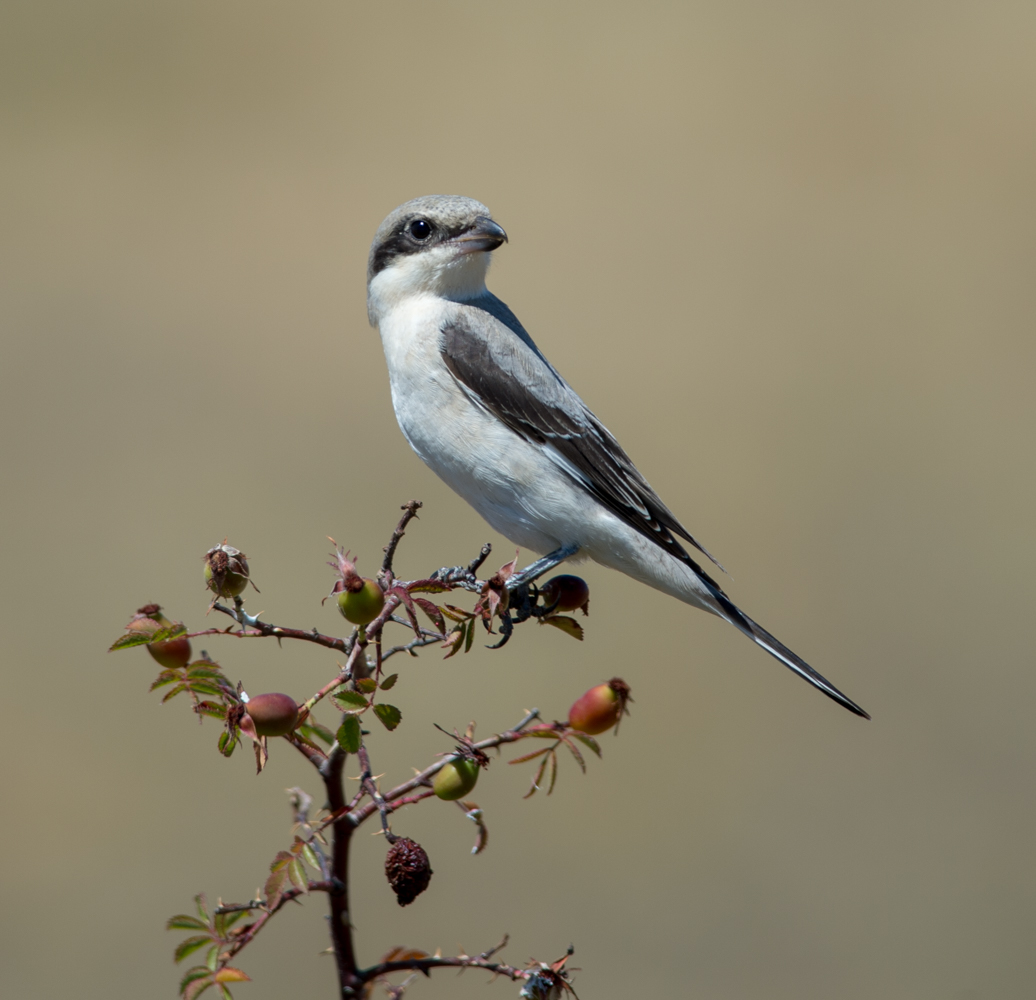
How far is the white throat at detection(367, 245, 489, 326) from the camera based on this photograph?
3.25 meters

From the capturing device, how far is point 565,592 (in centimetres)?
224

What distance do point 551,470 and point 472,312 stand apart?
0.63 meters

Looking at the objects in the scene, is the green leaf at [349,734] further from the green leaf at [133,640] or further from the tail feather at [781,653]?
the tail feather at [781,653]

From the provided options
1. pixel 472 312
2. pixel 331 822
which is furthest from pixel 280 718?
pixel 472 312

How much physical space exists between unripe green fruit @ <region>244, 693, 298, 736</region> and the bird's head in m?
2.11

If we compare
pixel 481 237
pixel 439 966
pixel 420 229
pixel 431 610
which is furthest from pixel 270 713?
pixel 420 229

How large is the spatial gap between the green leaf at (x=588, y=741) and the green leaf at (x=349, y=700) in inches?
13.3

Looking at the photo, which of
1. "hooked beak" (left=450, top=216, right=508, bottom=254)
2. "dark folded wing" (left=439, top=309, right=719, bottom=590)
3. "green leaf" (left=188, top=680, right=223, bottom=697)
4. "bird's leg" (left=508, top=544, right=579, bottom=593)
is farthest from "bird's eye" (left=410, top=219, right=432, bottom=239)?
"green leaf" (left=188, top=680, right=223, bottom=697)

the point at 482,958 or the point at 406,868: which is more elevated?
the point at 406,868

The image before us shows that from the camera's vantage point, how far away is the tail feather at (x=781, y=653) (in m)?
2.69

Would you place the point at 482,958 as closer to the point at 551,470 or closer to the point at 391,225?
the point at 551,470

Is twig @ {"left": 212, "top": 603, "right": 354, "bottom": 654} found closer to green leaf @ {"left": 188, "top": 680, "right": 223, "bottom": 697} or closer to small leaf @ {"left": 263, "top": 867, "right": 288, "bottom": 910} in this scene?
green leaf @ {"left": 188, "top": 680, "right": 223, "bottom": 697}

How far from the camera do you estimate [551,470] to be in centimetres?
303

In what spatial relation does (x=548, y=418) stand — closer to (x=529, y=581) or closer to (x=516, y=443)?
(x=516, y=443)
